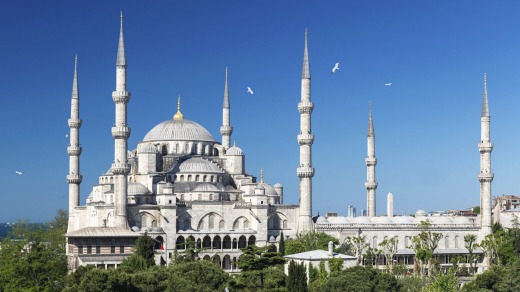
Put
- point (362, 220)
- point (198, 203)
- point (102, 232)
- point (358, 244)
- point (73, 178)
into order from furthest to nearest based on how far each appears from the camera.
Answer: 1. point (73, 178)
2. point (362, 220)
3. point (198, 203)
4. point (358, 244)
5. point (102, 232)

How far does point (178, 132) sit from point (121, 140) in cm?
1005

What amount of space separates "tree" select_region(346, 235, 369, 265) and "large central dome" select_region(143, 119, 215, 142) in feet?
47.0

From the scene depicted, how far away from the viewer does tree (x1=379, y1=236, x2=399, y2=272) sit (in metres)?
61.2

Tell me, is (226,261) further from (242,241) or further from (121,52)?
(121,52)

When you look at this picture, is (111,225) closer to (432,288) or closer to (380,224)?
(380,224)

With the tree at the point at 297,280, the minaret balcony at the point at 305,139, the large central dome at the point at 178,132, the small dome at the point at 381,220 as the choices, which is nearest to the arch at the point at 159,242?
the large central dome at the point at 178,132

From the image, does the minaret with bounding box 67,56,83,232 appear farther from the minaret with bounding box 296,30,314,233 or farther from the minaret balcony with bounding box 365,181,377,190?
the minaret balcony with bounding box 365,181,377,190

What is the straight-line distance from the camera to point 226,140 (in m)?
73.4

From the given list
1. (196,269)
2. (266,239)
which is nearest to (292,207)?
(266,239)

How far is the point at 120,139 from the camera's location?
60.2m

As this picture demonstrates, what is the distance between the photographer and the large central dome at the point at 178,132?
69625 mm

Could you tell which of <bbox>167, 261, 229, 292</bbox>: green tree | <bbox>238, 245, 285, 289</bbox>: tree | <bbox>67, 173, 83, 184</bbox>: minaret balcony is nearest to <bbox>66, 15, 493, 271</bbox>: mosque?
<bbox>67, 173, 83, 184</bbox>: minaret balcony

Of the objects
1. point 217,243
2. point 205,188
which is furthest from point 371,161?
point 217,243

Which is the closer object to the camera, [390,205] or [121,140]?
[121,140]
